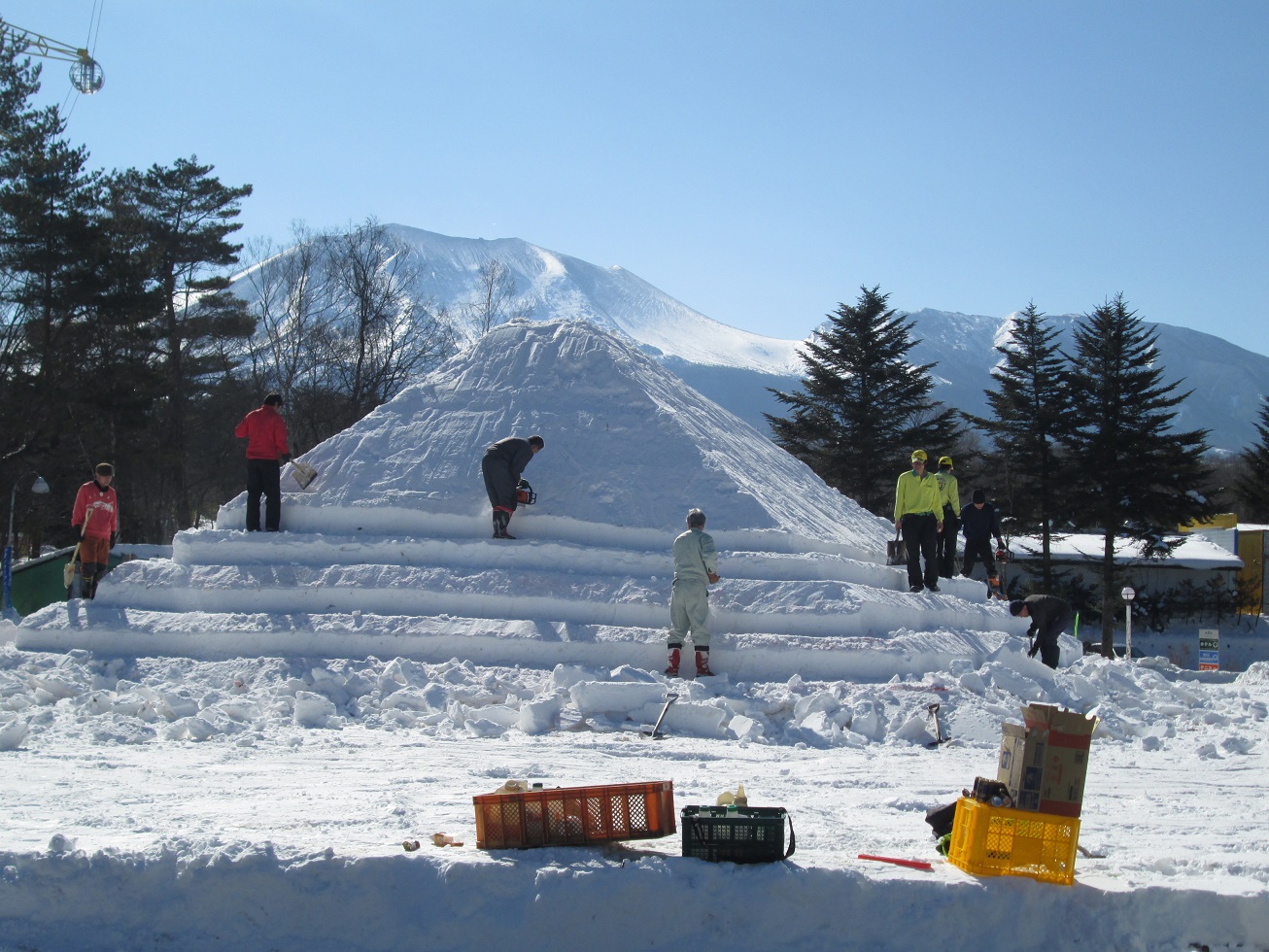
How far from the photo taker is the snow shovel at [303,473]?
37.3 ft

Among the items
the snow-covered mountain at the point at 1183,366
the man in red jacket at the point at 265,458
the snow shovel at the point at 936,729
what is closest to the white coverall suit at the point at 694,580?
the snow shovel at the point at 936,729

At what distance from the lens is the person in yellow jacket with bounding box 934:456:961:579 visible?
11.7 meters

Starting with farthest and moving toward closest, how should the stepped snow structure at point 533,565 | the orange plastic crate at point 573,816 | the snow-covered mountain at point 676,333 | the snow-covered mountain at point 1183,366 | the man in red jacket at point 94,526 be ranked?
the snow-covered mountain at point 1183,366, the snow-covered mountain at point 676,333, the man in red jacket at point 94,526, the stepped snow structure at point 533,565, the orange plastic crate at point 573,816

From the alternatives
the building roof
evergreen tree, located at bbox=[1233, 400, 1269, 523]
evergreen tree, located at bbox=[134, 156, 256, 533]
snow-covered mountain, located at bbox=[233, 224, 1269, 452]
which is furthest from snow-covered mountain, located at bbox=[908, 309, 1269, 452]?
evergreen tree, located at bbox=[134, 156, 256, 533]

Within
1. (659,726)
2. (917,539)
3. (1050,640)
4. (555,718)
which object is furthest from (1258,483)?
(555,718)

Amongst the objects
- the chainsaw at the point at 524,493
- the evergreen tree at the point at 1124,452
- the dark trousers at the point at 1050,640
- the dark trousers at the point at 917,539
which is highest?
the evergreen tree at the point at 1124,452

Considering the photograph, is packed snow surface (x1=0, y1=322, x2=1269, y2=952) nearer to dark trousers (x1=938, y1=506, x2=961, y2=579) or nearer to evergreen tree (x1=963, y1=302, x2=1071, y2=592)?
dark trousers (x1=938, y1=506, x2=961, y2=579)

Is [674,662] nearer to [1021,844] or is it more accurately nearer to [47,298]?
[1021,844]

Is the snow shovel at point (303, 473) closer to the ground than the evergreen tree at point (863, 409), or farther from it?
closer to the ground

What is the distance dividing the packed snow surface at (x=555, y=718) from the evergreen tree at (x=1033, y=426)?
1534cm

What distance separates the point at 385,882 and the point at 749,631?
19.5 feet

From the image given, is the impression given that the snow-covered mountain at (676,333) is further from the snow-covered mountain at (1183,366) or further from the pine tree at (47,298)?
the pine tree at (47,298)

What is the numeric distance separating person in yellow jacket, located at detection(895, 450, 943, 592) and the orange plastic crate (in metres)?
6.86

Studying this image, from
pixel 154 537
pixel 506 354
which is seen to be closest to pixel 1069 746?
pixel 506 354
